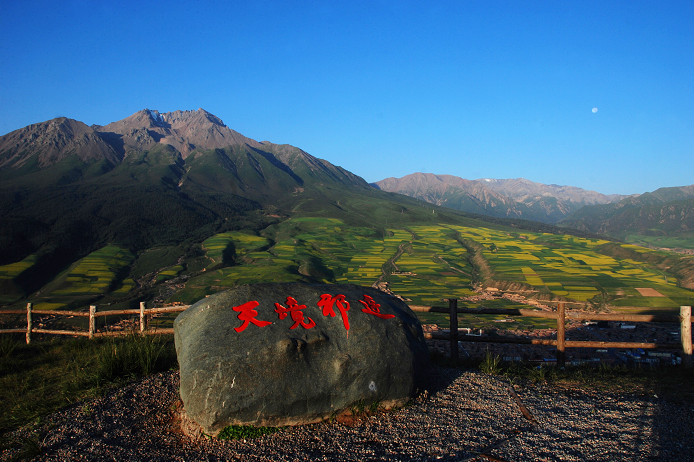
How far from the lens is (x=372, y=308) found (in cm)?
639

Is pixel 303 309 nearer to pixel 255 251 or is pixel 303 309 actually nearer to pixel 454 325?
pixel 454 325

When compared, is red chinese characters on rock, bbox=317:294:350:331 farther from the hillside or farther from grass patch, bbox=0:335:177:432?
the hillside

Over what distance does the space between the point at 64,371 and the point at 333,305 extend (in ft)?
18.4

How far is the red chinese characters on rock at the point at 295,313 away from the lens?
5.74m

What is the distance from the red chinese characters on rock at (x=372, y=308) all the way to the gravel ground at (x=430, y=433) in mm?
1359

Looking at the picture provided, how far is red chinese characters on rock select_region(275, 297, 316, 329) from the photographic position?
5.74 meters

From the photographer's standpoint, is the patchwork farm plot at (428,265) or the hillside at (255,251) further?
the hillside at (255,251)

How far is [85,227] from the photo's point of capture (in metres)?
82.4

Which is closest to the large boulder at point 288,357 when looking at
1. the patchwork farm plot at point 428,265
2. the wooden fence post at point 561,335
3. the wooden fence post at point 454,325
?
the wooden fence post at point 454,325

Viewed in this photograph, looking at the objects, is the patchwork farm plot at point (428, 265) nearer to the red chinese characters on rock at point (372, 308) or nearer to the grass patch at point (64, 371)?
the red chinese characters on rock at point (372, 308)

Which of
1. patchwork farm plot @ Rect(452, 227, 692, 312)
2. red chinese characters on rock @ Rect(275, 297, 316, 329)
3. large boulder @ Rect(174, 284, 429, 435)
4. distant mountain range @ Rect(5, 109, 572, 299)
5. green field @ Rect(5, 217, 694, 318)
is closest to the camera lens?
large boulder @ Rect(174, 284, 429, 435)


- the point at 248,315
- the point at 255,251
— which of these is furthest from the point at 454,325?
the point at 255,251

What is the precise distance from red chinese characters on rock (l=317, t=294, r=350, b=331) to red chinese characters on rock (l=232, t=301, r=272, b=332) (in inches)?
36.5

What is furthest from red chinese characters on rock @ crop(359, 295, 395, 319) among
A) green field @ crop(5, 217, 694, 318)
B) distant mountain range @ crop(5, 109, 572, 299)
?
distant mountain range @ crop(5, 109, 572, 299)
